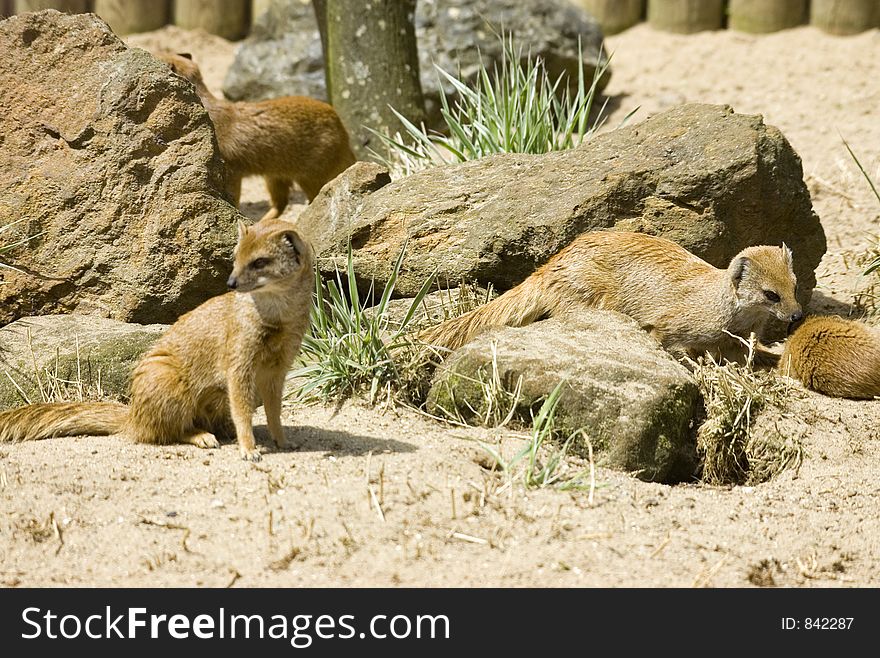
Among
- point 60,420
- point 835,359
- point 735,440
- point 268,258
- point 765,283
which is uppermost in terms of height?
point 268,258

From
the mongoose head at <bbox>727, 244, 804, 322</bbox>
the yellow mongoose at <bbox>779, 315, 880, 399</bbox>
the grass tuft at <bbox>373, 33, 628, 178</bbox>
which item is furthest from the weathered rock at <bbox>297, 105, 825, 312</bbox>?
the grass tuft at <bbox>373, 33, 628, 178</bbox>

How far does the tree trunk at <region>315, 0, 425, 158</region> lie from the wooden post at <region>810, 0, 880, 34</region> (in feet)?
15.0

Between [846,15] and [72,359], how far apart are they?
839cm

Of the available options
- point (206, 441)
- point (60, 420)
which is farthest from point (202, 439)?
point (60, 420)

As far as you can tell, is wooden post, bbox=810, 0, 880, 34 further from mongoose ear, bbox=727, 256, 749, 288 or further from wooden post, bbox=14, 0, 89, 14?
wooden post, bbox=14, 0, 89, 14

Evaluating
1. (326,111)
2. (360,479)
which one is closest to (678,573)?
(360,479)

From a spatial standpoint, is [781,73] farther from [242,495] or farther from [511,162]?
[242,495]

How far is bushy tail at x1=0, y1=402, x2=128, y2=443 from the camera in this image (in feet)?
15.8

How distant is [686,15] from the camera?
36.8 feet

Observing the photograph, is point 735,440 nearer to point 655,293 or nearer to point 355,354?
point 655,293

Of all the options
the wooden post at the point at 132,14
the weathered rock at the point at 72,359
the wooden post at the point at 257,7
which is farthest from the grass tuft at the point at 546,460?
the wooden post at the point at 132,14

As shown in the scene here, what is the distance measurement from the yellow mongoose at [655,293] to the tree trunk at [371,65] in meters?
3.02

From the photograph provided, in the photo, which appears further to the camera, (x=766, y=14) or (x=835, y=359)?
(x=766, y=14)

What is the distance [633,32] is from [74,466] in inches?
342
